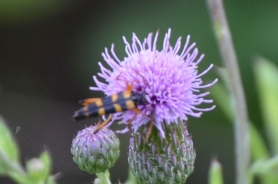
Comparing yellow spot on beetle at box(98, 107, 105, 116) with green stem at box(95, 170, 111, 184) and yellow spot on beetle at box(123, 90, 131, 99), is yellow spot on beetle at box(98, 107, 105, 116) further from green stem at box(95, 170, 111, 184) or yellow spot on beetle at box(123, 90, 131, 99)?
green stem at box(95, 170, 111, 184)

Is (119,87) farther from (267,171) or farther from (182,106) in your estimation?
(267,171)

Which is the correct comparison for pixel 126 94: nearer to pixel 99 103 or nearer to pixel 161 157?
pixel 99 103

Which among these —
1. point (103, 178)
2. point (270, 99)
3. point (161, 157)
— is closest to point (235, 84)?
point (161, 157)

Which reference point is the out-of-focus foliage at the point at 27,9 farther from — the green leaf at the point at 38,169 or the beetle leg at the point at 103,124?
the green leaf at the point at 38,169

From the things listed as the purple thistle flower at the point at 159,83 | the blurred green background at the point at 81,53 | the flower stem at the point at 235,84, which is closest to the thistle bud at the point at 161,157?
the purple thistle flower at the point at 159,83

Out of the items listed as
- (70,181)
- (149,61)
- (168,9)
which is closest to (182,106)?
(149,61)

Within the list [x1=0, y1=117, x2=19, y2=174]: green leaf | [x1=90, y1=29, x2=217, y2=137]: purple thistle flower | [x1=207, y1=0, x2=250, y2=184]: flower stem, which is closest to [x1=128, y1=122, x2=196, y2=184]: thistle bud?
[x1=90, y1=29, x2=217, y2=137]: purple thistle flower

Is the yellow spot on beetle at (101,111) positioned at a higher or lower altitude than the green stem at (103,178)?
higher
